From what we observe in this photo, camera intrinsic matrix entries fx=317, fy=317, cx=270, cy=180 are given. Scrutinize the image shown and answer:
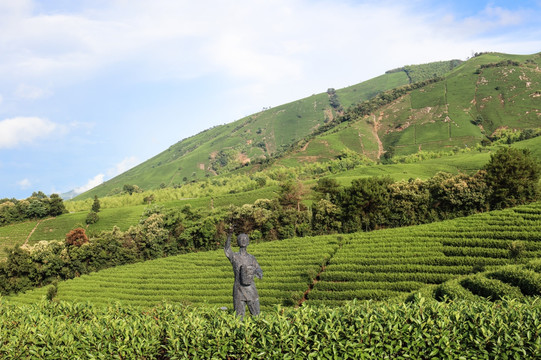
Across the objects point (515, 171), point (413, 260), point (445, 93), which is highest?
point (445, 93)

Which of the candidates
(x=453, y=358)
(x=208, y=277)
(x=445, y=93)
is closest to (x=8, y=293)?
(x=208, y=277)

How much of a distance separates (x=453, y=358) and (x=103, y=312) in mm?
12028

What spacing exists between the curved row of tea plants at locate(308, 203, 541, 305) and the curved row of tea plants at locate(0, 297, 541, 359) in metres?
15.2

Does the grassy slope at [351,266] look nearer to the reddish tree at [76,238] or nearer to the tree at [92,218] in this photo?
the reddish tree at [76,238]

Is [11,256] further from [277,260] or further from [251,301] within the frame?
[251,301]

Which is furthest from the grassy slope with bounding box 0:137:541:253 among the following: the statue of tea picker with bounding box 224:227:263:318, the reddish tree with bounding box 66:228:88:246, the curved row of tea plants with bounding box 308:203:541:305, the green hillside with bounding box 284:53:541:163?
the statue of tea picker with bounding box 224:227:263:318

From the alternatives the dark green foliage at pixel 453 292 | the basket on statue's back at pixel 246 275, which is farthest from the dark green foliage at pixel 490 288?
the basket on statue's back at pixel 246 275

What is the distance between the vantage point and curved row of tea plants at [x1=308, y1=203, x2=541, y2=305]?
25.2 m

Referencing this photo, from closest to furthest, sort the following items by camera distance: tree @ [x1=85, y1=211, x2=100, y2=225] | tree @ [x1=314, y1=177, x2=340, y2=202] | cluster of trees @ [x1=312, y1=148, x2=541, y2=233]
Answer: cluster of trees @ [x1=312, y1=148, x2=541, y2=233], tree @ [x1=314, y1=177, x2=340, y2=202], tree @ [x1=85, y1=211, x2=100, y2=225]

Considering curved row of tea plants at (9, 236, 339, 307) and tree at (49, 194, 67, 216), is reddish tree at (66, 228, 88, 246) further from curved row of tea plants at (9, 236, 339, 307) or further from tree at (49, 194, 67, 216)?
tree at (49, 194, 67, 216)

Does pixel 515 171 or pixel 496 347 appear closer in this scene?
pixel 496 347

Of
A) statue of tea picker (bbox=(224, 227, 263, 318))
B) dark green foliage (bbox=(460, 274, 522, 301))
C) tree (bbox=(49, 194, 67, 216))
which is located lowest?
dark green foliage (bbox=(460, 274, 522, 301))

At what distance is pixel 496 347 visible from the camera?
800cm

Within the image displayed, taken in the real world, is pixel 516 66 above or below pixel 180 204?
above
